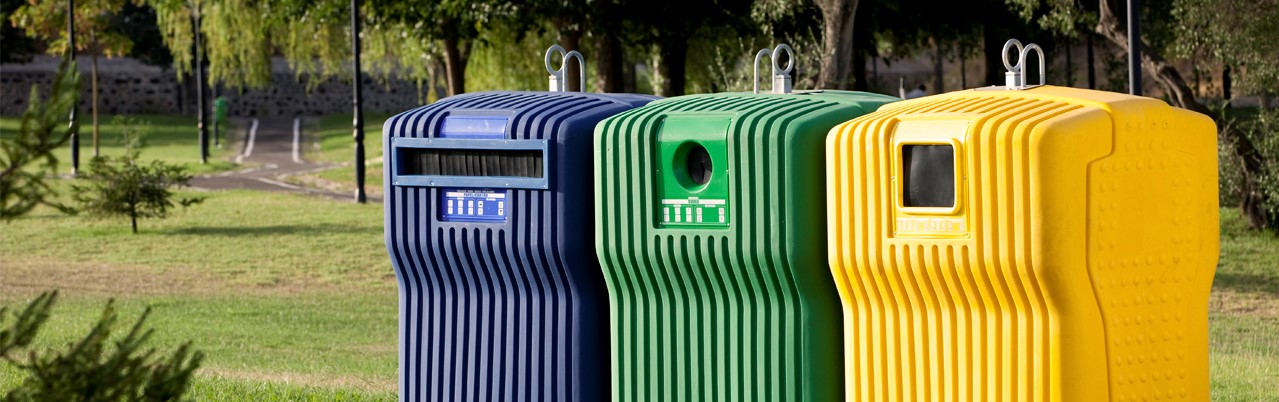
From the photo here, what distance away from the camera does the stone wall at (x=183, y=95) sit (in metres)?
48.2

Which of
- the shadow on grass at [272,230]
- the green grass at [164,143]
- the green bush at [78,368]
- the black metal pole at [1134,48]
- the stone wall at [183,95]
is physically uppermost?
the stone wall at [183,95]

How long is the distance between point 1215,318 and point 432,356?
281 inches

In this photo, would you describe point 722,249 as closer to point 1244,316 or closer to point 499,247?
point 499,247

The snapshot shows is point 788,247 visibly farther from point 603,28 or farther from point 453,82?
point 453,82

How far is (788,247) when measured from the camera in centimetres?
459

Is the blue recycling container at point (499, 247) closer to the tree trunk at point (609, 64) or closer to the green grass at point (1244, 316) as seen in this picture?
the green grass at point (1244, 316)

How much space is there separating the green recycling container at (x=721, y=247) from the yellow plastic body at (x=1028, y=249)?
0.12m

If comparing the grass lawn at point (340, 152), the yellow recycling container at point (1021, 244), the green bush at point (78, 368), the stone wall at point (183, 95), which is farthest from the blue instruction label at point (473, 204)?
the stone wall at point (183, 95)

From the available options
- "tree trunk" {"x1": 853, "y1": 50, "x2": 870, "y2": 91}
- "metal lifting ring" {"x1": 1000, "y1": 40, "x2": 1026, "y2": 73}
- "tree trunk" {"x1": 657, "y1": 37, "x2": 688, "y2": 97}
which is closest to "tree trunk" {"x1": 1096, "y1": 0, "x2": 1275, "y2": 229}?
"tree trunk" {"x1": 853, "y1": 50, "x2": 870, "y2": 91}

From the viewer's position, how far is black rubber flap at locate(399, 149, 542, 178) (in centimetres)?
508

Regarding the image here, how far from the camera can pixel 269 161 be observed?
3291 cm

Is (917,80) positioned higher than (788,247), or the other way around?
(917,80)

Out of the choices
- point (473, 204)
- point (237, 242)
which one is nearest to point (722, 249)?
point (473, 204)

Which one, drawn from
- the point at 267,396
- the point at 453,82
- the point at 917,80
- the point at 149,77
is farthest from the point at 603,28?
the point at 149,77
